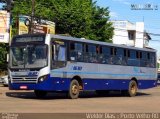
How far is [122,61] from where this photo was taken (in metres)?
29.7

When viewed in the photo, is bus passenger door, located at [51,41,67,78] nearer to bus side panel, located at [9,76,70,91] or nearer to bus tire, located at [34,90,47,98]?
bus side panel, located at [9,76,70,91]

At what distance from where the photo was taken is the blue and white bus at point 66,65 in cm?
2383

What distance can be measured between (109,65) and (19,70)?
621 centimetres

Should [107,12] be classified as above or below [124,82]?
above


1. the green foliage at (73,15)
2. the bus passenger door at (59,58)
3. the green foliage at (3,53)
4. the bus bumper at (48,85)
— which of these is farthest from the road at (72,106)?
the green foliage at (73,15)

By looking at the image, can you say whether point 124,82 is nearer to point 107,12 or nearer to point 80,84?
point 80,84

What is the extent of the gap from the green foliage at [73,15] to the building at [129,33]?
26036 millimetres

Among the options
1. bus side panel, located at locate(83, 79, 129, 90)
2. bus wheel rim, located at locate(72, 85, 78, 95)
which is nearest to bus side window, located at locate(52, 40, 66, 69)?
bus wheel rim, located at locate(72, 85, 78, 95)

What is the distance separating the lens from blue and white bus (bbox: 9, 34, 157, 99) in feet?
78.2

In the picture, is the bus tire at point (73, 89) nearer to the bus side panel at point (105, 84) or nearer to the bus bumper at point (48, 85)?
the bus bumper at point (48, 85)

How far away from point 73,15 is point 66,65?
101 ft

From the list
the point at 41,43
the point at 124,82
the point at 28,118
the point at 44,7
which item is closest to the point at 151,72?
the point at 124,82

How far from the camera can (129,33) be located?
8912 cm

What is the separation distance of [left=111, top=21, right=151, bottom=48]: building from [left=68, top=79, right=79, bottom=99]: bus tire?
2325 inches
